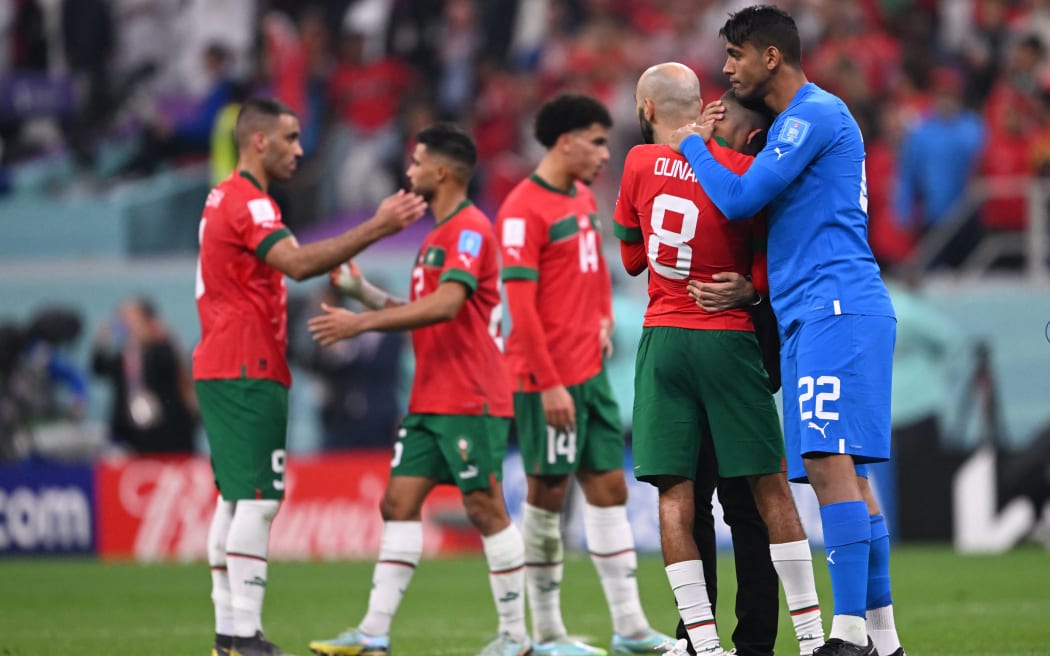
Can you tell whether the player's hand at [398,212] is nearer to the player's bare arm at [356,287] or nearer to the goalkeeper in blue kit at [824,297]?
the player's bare arm at [356,287]

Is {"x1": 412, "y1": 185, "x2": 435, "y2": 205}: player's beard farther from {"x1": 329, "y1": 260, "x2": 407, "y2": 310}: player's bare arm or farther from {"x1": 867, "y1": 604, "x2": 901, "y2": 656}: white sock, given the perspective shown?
{"x1": 867, "y1": 604, "x2": 901, "y2": 656}: white sock

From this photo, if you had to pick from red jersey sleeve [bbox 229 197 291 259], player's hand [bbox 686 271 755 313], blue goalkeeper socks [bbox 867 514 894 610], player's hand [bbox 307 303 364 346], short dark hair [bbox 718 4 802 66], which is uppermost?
short dark hair [bbox 718 4 802 66]

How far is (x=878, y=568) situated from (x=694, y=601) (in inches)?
29.7

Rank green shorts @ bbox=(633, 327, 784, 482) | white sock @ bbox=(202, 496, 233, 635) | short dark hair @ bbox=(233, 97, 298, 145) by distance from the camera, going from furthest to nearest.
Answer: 1. short dark hair @ bbox=(233, 97, 298, 145)
2. white sock @ bbox=(202, 496, 233, 635)
3. green shorts @ bbox=(633, 327, 784, 482)

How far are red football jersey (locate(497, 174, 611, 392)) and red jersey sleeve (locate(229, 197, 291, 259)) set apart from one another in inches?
51.4

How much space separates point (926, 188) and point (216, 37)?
10.3m

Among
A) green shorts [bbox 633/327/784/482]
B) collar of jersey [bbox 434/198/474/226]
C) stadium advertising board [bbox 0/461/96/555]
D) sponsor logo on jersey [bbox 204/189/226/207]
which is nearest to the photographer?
green shorts [bbox 633/327/784/482]

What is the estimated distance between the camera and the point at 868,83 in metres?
16.6

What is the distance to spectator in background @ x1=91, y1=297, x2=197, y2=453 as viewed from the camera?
629 inches

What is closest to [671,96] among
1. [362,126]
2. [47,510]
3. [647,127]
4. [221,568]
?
[647,127]

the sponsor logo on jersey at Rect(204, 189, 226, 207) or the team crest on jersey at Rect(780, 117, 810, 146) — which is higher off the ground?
the team crest on jersey at Rect(780, 117, 810, 146)

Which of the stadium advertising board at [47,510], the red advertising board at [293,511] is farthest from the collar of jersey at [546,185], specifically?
the stadium advertising board at [47,510]

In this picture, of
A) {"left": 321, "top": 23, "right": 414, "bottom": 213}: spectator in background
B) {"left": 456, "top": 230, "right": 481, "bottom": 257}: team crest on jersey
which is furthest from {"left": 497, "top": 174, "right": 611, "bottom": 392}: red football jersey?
{"left": 321, "top": 23, "right": 414, "bottom": 213}: spectator in background

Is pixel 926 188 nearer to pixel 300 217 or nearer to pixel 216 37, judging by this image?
pixel 300 217
